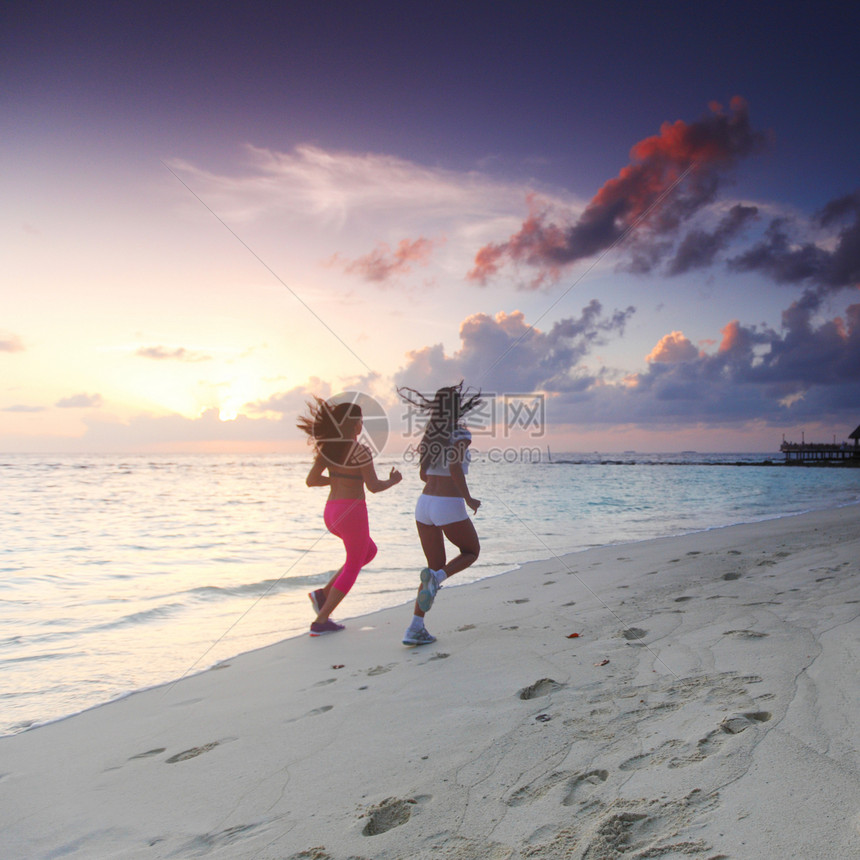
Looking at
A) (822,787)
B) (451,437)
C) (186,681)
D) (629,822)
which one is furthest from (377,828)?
(451,437)

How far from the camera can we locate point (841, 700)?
8.50 ft

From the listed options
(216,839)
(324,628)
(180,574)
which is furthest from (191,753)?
(180,574)

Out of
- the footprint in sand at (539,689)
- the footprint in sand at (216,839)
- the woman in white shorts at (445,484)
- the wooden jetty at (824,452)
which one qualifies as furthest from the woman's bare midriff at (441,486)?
the wooden jetty at (824,452)

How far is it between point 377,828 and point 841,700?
2175 mm

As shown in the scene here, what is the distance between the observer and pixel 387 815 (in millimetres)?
2244

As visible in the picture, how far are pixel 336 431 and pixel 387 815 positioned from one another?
3.63m

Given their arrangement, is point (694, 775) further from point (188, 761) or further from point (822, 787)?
point (188, 761)

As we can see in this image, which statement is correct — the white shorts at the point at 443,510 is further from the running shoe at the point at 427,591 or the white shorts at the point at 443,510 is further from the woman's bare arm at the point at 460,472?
the running shoe at the point at 427,591

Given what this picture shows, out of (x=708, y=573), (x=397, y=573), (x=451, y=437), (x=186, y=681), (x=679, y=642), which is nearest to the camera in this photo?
(x=679, y=642)

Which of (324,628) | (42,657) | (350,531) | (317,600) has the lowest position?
(42,657)

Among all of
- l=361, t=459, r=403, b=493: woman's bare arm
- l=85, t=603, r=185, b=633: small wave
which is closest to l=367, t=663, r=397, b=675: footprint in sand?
l=361, t=459, r=403, b=493: woman's bare arm

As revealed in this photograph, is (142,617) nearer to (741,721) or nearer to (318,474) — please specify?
(318,474)

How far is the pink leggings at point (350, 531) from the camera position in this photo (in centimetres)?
534

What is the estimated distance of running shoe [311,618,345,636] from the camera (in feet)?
17.7
